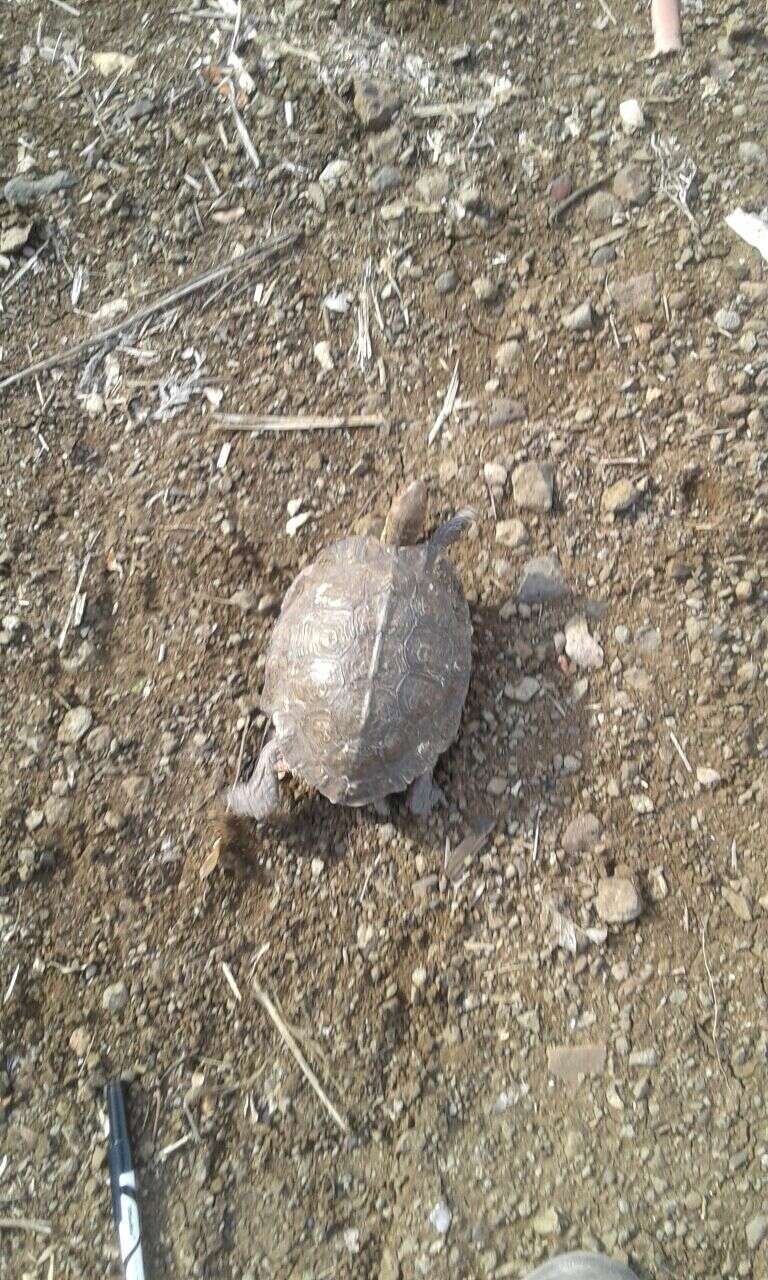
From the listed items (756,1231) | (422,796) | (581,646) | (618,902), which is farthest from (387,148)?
(756,1231)

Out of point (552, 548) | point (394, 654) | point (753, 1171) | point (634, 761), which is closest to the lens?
point (753, 1171)

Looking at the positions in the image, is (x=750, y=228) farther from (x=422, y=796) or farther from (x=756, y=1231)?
(x=756, y=1231)

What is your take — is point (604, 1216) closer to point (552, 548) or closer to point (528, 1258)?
point (528, 1258)

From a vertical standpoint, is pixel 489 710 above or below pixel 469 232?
below

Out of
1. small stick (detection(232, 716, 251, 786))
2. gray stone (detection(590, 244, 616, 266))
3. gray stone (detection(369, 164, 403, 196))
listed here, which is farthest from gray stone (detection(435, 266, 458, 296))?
small stick (detection(232, 716, 251, 786))

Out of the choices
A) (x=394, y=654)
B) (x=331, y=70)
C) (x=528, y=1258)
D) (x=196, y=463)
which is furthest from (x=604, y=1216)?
(x=331, y=70)

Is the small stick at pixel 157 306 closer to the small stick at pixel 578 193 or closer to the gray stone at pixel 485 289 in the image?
the gray stone at pixel 485 289
